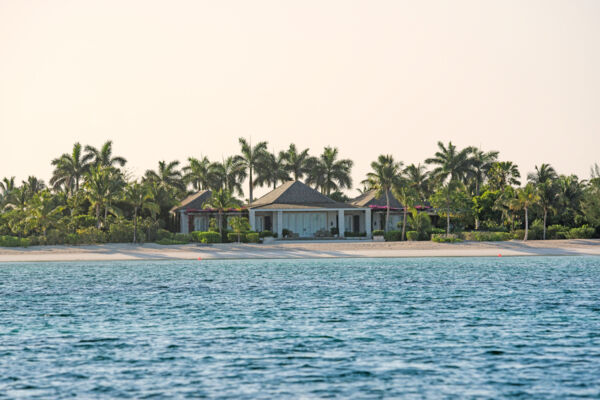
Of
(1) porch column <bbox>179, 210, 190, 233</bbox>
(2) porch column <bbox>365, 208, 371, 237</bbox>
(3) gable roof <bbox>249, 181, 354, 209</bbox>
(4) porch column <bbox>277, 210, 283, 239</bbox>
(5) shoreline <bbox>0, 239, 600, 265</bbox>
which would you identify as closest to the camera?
(5) shoreline <bbox>0, 239, 600, 265</bbox>

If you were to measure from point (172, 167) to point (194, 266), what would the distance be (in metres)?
43.9

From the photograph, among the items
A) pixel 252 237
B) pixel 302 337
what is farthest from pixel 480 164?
pixel 302 337

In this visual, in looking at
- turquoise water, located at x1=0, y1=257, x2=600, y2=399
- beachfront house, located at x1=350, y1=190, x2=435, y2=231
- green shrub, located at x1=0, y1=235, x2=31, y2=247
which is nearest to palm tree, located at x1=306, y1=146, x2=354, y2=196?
beachfront house, located at x1=350, y1=190, x2=435, y2=231

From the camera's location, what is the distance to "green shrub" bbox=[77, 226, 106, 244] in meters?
54.8

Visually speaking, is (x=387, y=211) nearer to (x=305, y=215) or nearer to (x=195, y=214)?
(x=305, y=215)

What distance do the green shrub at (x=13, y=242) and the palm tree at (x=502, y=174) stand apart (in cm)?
5337

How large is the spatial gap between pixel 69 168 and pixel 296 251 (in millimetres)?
40501

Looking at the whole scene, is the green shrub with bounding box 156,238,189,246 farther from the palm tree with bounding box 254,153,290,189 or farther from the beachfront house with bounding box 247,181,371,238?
the palm tree with bounding box 254,153,290,189

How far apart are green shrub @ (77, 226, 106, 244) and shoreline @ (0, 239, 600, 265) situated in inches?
46.1

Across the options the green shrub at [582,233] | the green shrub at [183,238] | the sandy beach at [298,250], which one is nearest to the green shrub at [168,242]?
the green shrub at [183,238]

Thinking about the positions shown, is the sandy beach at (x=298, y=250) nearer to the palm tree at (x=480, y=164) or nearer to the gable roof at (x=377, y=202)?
A: the gable roof at (x=377, y=202)

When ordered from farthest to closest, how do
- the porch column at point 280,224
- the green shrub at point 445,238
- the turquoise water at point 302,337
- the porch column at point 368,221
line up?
1. the porch column at point 368,221
2. the porch column at point 280,224
3. the green shrub at point 445,238
4. the turquoise water at point 302,337

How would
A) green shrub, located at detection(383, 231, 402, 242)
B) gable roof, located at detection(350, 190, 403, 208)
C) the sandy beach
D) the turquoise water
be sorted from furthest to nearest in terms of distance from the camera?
gable roof, located at detection(350, 190, 403, 208), green shrub, located at detection(383, 231, 402, 242), the sandy beach, the turquoise water

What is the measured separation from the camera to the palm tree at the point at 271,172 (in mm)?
84188
